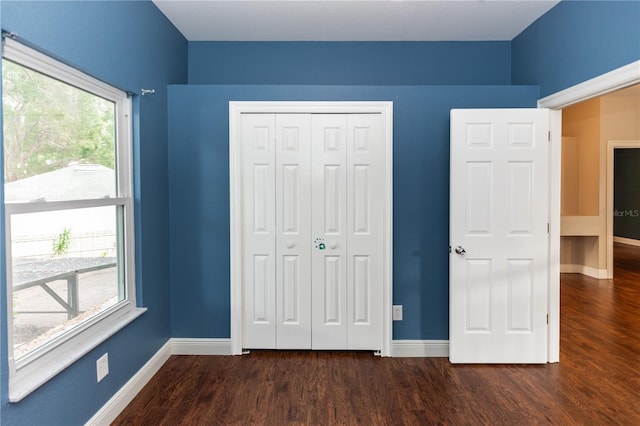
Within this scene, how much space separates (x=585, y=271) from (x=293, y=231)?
5.42 m

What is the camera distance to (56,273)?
1991 mm

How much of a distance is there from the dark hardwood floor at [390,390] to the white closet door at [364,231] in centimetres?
27

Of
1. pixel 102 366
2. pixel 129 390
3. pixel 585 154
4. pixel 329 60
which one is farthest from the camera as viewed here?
pixel 585 154

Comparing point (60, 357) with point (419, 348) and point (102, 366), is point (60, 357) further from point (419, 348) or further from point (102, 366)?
point (419, 348)

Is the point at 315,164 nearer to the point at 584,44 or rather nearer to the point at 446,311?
the point at 446,311

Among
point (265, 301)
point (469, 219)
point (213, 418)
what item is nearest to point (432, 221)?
point (469, 219)

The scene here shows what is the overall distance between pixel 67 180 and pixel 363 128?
2117 millimetres

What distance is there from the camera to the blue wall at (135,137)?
1749 millimetres

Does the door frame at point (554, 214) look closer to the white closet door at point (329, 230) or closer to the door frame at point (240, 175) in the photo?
the door frame at point (240, 175)

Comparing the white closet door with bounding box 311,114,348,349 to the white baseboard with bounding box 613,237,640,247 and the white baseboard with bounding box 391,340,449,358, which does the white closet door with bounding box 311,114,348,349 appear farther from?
the white baseboard with bounding box 613,237,640,247

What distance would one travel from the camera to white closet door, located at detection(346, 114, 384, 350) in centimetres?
325

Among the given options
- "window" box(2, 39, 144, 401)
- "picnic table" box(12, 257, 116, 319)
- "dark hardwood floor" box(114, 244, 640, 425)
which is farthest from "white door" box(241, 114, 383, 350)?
"picnic table" box(12, 257, 116, 319)

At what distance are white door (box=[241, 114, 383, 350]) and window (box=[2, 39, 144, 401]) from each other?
99 centimetres

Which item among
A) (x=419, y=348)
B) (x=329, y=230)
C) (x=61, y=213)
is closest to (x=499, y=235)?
(x=419, y=348)
